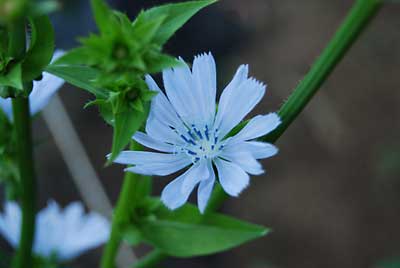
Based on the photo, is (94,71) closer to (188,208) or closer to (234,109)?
(234,109)

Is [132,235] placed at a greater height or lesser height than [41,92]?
lesser

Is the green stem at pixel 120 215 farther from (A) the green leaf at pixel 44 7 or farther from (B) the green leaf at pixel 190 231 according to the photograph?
(A) the green leaf at pixel 44 7

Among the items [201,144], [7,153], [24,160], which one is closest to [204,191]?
[201,144]

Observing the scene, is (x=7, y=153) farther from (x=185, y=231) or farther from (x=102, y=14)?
(x=102, y=14)

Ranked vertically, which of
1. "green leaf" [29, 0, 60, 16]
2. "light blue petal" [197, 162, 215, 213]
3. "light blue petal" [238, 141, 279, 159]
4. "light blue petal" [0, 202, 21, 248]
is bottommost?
"light blue petal" [0, 202, 21, 248]

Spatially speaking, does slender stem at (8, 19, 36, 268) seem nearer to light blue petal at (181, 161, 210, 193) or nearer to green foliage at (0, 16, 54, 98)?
green foliage at (0, 16, 54, 98)

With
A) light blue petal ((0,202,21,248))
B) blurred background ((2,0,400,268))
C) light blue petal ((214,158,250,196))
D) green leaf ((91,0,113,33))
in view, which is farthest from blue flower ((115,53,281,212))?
blurred background ((2,0,400,268))
